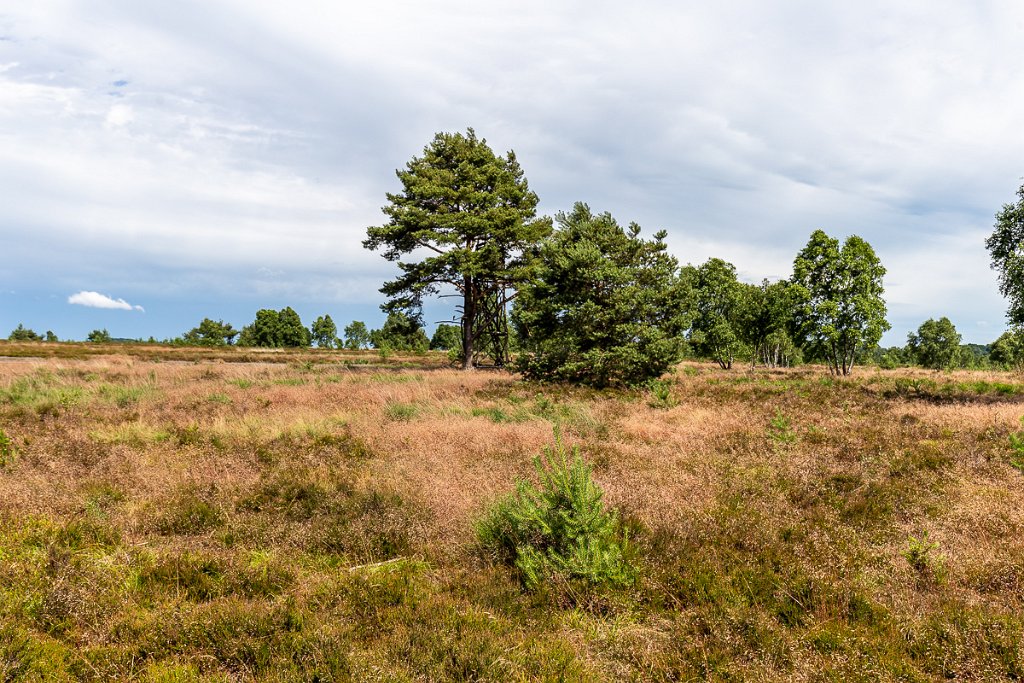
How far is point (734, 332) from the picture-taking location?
155 feet

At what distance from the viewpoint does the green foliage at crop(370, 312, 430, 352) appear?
29672 mm

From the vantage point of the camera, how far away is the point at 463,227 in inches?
1080

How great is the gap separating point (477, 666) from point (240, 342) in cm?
12830

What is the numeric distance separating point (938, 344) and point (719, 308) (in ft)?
165

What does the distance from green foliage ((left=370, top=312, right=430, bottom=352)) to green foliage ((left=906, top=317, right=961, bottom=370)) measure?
7608cm

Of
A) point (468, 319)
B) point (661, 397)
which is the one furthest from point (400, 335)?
point (661, 397)

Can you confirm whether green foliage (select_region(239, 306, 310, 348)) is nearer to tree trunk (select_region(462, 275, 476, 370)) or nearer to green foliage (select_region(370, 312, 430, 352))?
green foliage (select_region(370, 312, 430, 352))

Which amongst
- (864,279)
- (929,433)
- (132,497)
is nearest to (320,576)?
(132,497)

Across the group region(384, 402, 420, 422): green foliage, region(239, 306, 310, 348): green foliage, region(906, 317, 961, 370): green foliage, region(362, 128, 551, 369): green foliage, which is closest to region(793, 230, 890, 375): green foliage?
region(362, 128, 551, 369): green foliage

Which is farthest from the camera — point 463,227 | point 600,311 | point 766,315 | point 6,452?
point 766,315

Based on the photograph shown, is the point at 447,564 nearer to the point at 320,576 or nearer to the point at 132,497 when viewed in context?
the point at 320,576

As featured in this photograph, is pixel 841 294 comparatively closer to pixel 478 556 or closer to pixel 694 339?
pixel 694 339

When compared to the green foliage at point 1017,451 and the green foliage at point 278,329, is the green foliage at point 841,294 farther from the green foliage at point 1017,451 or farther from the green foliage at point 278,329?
the green foliage at point 278,329

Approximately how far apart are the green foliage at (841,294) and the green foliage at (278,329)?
96.8 m
